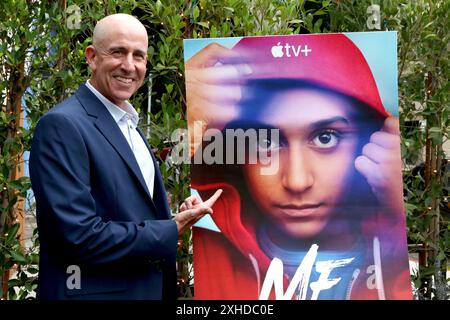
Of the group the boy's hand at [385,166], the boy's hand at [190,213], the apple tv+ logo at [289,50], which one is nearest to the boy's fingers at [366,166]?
the boy's hand at [385,166]

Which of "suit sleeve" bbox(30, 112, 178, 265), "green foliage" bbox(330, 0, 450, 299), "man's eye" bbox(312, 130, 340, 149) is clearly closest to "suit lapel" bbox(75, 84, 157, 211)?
"suit sleeve" bbox(30, 112, 178, 265)

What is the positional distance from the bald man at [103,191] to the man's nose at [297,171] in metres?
0.61

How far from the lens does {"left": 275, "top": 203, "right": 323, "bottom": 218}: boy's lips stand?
2789 mm

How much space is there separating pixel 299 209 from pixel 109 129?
95 cm

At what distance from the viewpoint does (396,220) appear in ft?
9.02

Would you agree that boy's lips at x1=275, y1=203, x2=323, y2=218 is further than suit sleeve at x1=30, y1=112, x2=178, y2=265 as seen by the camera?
Yes

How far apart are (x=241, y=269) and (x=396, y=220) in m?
0.63

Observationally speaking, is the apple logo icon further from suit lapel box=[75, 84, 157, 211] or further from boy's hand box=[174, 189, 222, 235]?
suit lapel box=[75, 84, 157, 211]

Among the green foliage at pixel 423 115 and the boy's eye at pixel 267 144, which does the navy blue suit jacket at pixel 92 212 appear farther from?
the green foliage at pixel 423 115

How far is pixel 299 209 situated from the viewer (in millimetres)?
2799

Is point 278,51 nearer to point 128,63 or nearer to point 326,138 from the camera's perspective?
point 326,138

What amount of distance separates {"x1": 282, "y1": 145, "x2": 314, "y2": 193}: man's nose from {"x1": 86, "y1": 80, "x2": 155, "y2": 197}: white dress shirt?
66 cm

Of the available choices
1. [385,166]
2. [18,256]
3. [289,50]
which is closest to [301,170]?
[385,166]
